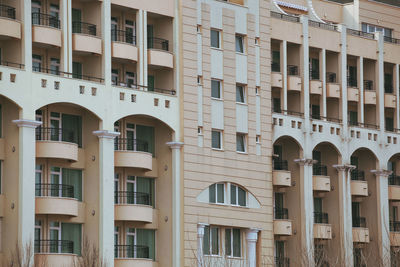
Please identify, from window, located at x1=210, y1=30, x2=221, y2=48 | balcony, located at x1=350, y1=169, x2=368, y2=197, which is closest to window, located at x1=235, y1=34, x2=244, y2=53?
window, located at x1=210, y1=30, x2=221, y2=48

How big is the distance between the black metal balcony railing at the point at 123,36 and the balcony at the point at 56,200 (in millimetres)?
8275

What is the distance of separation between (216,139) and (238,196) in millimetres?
3319

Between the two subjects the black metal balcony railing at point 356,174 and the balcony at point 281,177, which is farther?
the black metal balcony railing at point 356,174

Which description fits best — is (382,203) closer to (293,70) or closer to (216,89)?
(293,70)

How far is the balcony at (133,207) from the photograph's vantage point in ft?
239

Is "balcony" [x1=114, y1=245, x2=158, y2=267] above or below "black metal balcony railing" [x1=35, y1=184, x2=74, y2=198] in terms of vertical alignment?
below

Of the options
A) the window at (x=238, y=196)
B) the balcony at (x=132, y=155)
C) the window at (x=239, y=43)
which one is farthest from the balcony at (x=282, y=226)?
the balcony at (x=132, y=155)

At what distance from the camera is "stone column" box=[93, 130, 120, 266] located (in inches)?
2785

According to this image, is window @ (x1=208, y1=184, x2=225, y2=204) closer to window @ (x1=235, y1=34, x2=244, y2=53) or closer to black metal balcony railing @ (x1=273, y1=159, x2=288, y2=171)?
black metal balcony railing @ (x1=273, y1=159, x2=288, y2=171)

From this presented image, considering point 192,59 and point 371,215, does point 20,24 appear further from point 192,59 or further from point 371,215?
point 371,215

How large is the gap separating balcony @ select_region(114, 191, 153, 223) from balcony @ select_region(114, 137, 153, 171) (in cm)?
157

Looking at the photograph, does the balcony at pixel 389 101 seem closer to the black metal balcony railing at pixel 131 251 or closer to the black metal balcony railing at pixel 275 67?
the black metal balcony railing at pixel 275 67

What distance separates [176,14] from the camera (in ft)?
250

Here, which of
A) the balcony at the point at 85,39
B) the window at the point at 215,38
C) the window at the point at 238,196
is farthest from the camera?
the window at the point at 215,38
